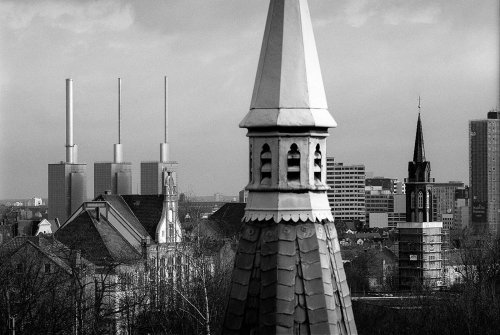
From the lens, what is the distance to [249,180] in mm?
14938

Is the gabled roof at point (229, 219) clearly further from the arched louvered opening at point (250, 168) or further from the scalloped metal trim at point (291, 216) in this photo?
the scalloped metal trim at point (291, 216)

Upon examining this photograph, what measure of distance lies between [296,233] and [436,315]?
5229 centimetres

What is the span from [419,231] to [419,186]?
5381mm

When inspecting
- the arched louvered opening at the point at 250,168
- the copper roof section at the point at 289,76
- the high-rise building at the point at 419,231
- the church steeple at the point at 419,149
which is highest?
the church steeple at the point at 419,149

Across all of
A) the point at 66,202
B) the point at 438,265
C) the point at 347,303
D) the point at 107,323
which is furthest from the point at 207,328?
the point at 438,265

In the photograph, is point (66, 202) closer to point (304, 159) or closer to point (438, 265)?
point (438, 265)

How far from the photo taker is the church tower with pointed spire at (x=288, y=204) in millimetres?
14484

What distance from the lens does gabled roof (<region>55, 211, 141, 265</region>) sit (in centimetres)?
6794

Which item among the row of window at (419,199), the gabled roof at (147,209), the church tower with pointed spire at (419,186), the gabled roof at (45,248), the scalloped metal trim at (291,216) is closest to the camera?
the scalloped metal trim at (291,216)

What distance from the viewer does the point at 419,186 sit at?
4983 inches

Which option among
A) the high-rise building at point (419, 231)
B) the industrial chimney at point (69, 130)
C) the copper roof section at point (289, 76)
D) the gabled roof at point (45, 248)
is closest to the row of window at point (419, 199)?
the high-rise building at point (419, 231)

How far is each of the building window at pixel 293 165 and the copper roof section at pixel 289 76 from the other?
325 millimetres

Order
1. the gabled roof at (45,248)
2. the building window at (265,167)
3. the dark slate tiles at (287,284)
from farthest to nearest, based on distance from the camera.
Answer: the gabled roof at (45,248)
the building window at (265,167)
the dark slate tiles at (287,284)

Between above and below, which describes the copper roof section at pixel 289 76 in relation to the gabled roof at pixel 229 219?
above
